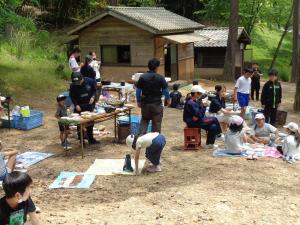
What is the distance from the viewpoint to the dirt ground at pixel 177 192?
20.5ft

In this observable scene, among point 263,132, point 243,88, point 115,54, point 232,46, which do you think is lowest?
point 263,132

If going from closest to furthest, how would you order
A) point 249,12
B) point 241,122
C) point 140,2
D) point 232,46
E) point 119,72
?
point 241,122 < point 119,72 < point 232,46 < point 249,12 < point 140,2

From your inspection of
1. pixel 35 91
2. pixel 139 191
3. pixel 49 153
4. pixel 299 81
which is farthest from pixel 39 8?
pixel 139 191

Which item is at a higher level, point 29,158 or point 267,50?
point 267,50

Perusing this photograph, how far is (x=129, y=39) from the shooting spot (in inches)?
814

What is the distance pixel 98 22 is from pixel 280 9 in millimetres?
22901

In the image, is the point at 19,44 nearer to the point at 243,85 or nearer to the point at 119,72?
the point at 119,72

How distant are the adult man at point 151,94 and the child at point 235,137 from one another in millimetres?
1492

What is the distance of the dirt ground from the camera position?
20.5ft

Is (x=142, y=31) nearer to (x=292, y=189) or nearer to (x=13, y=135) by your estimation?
(x=13, y=135)

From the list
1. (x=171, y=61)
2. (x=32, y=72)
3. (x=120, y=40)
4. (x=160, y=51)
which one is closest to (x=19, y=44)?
(x=32, y=72)

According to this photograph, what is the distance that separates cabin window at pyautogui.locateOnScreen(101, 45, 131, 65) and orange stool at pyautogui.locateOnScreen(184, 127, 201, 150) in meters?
11.7

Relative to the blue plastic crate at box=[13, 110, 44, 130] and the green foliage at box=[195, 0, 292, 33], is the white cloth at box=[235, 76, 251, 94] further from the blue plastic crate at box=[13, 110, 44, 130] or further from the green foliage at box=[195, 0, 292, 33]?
the green foliage at box=[195, 0, 292, 33]

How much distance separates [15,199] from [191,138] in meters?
6.16
